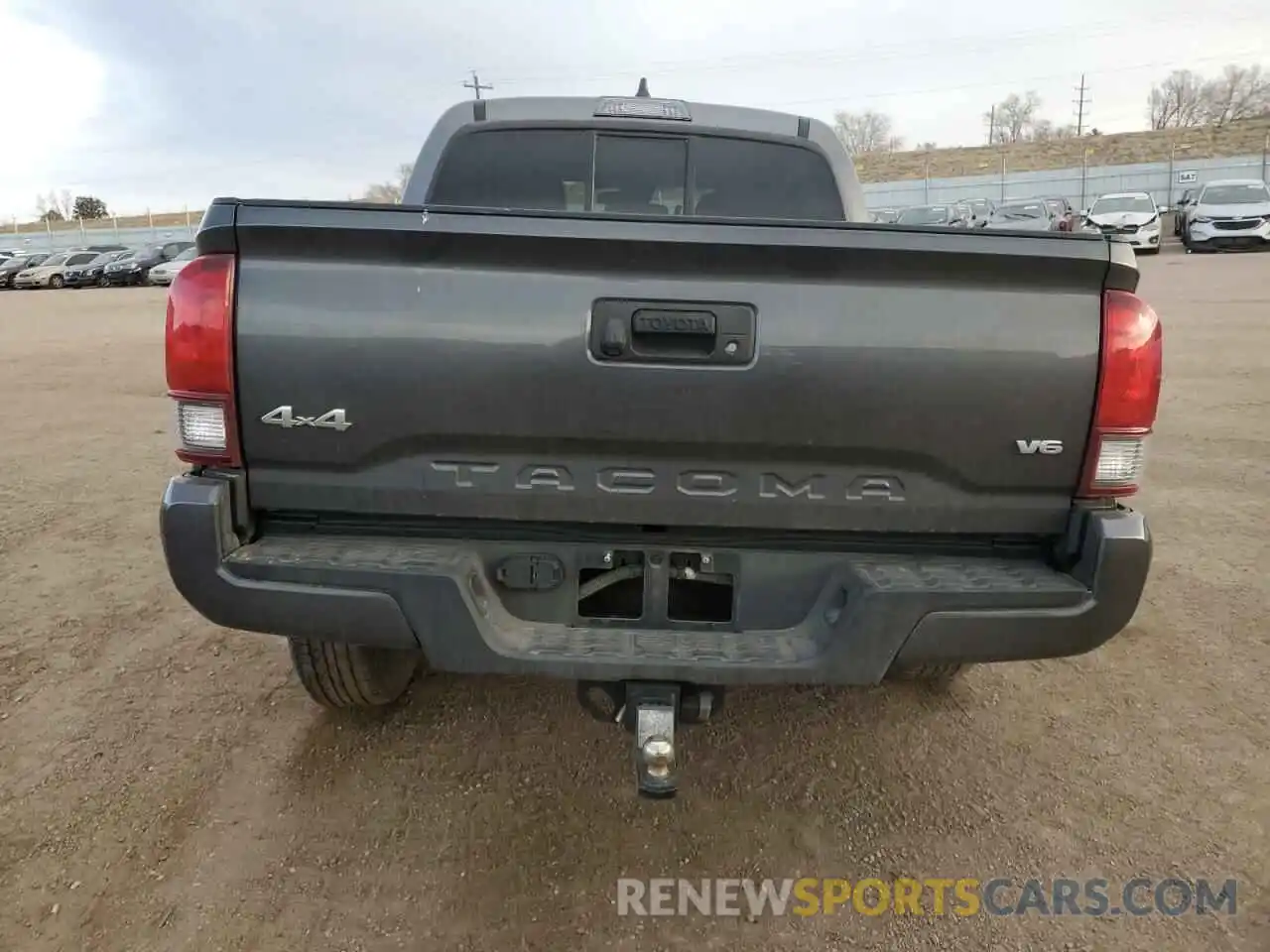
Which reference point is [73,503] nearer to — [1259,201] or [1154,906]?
[1154,906]

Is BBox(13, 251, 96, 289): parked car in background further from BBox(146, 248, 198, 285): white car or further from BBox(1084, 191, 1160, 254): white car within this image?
BBox(1084, 191, 1160, 254): white car

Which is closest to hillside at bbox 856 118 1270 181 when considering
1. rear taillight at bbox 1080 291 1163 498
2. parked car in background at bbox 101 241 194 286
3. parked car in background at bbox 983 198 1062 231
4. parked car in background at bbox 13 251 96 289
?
parked car in background at bbox 983 198 1062 231

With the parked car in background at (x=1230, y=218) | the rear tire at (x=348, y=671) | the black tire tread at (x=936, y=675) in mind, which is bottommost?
the black tire tread at (x=936, y=675)

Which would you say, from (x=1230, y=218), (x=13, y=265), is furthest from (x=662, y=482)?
(x=13, y=265)

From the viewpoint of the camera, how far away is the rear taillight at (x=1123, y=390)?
6.98 ft

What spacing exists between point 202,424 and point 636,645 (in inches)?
47.1

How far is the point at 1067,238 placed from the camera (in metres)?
2.13

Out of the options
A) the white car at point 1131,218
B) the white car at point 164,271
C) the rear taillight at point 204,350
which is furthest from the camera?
the white car at point 164,271

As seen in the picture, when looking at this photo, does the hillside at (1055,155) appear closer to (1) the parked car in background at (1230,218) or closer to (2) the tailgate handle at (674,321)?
(1) the parked car in background at (1230,218)

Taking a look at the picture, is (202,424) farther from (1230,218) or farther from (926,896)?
(1230,218)

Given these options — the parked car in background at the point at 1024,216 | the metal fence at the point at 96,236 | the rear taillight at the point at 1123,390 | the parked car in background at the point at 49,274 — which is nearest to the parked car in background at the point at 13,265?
the parked car in background at the point at 49,274

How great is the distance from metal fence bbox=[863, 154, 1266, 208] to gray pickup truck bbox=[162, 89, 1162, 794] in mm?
44643

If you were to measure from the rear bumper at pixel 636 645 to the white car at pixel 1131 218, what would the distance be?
2549 cm

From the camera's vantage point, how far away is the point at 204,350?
2.11 m
